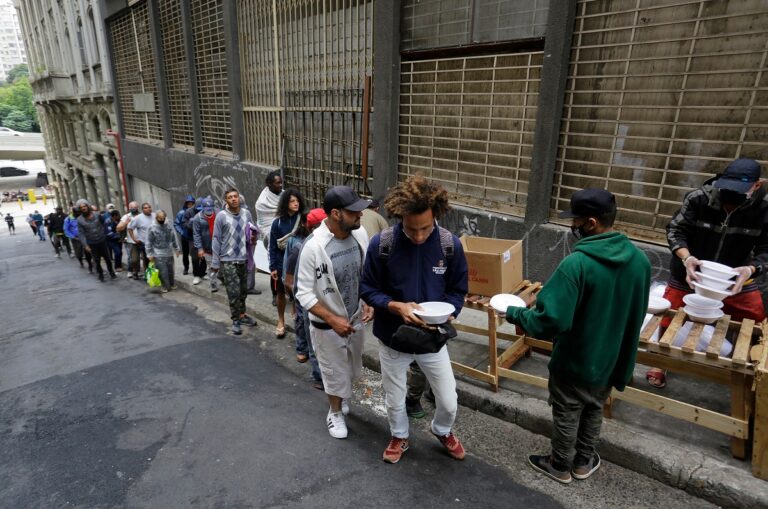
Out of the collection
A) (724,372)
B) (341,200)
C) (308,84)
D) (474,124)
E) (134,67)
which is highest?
(134,67)

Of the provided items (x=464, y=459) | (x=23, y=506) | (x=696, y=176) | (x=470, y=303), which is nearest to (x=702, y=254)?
(x=696, y=176)

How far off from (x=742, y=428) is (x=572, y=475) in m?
1.05

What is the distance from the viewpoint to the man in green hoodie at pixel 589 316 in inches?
93.7

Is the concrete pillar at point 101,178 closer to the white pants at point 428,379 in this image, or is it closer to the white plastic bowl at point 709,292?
the white pants at point 428,379

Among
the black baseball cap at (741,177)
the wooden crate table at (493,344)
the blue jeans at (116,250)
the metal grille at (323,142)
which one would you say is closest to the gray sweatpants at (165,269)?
the metal grille at (323,142)

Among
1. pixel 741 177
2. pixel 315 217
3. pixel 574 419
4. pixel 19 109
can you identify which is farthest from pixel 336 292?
pixel 19 109

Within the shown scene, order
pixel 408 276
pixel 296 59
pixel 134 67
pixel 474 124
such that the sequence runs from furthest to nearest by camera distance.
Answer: pixel 134 67, pixel 296 59, pixel 474 124, pixel 408 276

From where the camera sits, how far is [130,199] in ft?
59.9

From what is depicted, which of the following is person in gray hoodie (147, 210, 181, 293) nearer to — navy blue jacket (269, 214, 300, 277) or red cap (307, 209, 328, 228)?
navy blue jacket (269, 214, 300, 277)

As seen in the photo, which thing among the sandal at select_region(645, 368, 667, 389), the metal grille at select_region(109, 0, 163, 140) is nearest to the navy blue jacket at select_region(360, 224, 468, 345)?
the sandal at select_region(645, 368, 667, 389)

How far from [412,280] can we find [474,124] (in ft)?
12.1

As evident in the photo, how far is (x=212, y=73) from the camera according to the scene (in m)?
11.3

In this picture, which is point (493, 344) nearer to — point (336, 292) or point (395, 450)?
point (395, 450)

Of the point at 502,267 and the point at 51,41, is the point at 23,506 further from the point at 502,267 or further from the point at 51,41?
the point at 51,41
